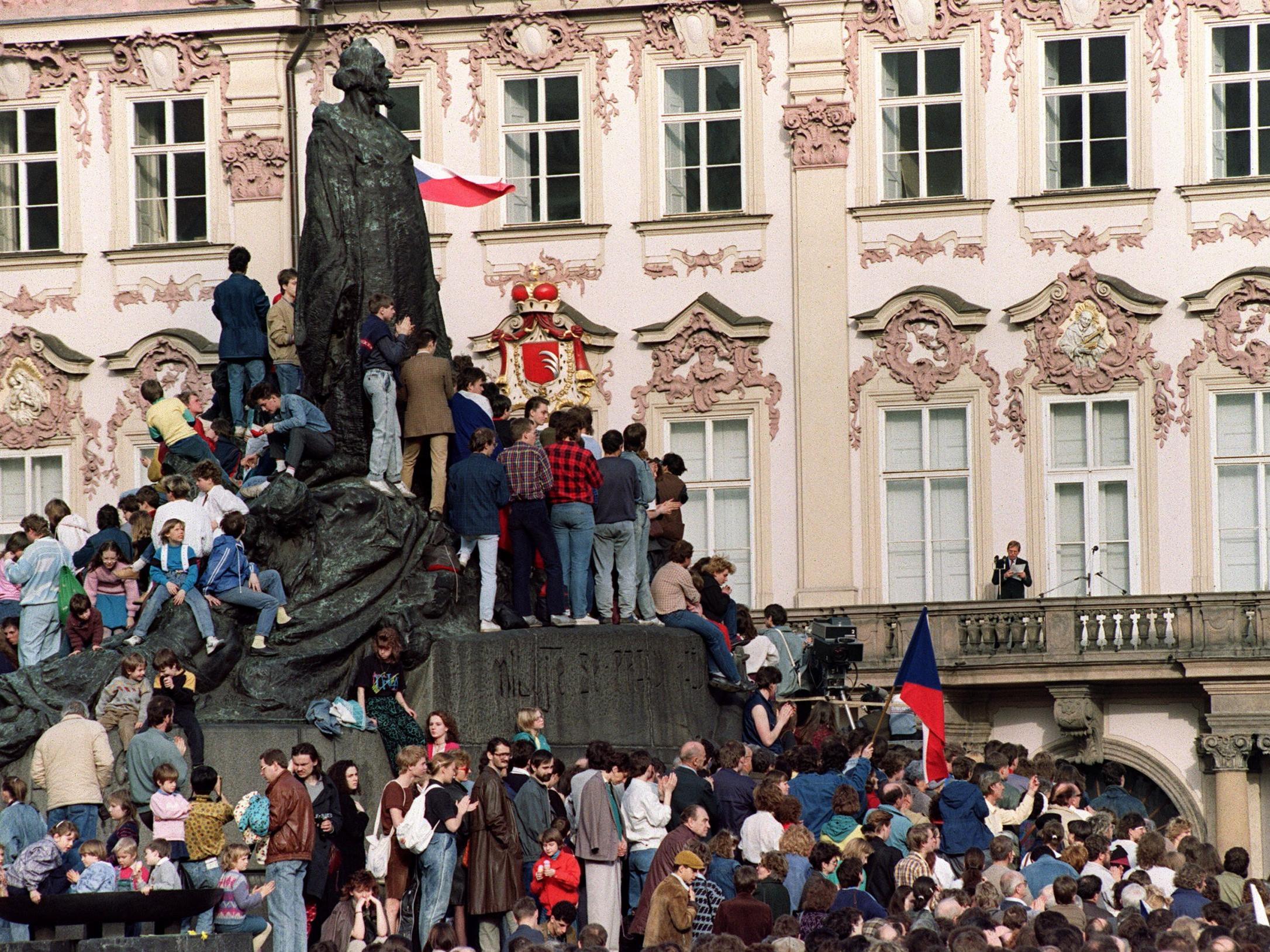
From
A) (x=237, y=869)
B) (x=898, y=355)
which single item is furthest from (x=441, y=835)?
(x=898, y=355)

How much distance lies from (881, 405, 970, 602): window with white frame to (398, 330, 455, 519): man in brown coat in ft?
47.1

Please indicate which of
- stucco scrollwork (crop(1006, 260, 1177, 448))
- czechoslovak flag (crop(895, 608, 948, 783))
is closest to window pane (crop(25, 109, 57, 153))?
stucco scrollwork (crop(1006, 260, 1177, 448))

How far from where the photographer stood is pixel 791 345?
35062 millimetres

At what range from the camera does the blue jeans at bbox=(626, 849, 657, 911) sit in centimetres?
1784

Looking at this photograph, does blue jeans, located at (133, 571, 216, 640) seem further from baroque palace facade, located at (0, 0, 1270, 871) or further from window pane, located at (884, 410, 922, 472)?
window pane, located at (884, 410, 922, 472)

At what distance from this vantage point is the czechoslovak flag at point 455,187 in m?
30.1

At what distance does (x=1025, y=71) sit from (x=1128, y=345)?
3.51 meters

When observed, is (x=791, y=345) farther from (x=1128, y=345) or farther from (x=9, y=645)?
(x=9, y=645)

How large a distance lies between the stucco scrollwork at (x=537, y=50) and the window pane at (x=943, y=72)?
3.84 m

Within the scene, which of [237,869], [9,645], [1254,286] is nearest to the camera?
[237,869]

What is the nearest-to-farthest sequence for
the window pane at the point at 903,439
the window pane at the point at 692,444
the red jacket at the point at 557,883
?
1. the red jacket at the point at 557,883
2. the window pane at the point at 903,439
3. the window pane at the point at 692,444

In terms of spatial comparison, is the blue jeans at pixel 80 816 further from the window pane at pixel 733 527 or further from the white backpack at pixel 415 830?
the window pane at pixel 733 527

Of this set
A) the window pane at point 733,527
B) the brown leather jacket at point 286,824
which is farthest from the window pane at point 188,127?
the brown leather jacket at point 286,824

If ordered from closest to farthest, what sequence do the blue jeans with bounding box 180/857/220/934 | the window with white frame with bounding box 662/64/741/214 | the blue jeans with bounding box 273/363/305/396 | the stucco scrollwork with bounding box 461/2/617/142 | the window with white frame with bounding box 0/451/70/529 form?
the blue jeans with bounding box 180/857/220/934
the blue jeans with bounding box 273/363/305/396
the window with white frame with bounding box 662/64/741/214
the stucco scrollwork with bounding box 461/2/617/142
the window with white frame with bounding box 0/451/70/529
